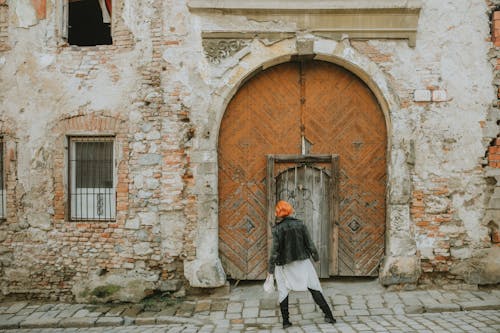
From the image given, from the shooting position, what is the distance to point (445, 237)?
607 centimetres

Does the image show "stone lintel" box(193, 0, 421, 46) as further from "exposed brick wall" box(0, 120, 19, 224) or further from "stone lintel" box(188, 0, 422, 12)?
"exposed brick wall" box(0, 120, 19, 224)

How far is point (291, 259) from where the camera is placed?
5.08m

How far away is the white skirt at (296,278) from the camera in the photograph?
5121mm

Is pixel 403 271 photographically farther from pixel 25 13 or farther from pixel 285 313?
pixel 25 13

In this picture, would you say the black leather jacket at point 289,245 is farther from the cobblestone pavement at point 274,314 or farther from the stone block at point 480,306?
the stone block at point 480,306

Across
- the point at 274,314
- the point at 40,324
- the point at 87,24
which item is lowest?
the point at 40,324

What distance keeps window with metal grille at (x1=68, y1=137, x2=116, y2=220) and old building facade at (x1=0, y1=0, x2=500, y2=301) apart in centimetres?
2

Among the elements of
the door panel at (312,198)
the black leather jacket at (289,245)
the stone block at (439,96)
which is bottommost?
the black leather jacket at (289,245)

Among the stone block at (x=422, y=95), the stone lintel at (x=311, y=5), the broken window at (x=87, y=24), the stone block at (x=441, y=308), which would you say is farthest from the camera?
the broken window at (x=87, y=24)

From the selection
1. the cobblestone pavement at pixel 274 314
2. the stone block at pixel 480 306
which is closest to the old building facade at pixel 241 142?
the cobblestone pavement at pixel 274 314

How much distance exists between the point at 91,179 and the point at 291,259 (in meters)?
3.35

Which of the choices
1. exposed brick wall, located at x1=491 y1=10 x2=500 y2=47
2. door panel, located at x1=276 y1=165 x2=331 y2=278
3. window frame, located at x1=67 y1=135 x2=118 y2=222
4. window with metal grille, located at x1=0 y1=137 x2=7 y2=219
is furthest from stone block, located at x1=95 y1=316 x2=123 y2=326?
exposed brick wall, located at x1=491 y1=10 x2=500 y2=47

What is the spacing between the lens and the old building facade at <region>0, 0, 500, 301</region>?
6.05 metres

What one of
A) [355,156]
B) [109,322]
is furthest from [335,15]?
[109,322]
